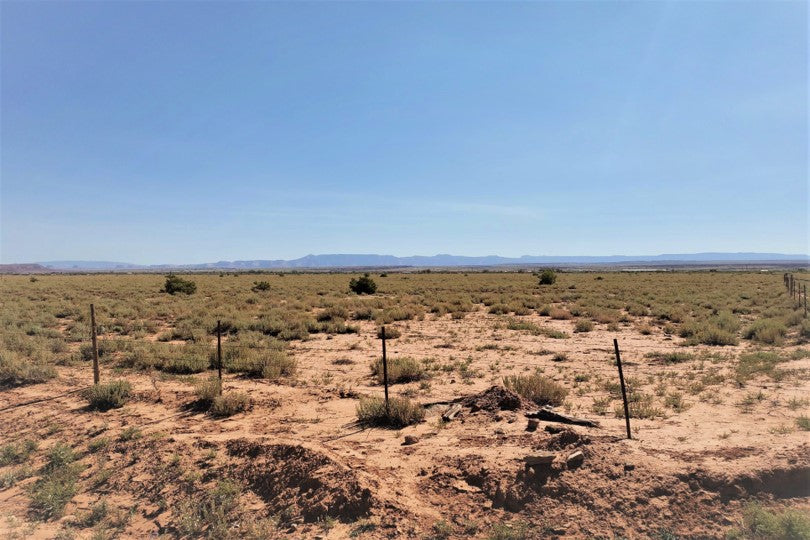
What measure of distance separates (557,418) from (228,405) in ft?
20.0

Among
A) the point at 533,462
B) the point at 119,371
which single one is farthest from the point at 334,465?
the point at 119,371

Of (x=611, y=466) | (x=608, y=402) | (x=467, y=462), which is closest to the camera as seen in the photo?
(x=611, y=466)

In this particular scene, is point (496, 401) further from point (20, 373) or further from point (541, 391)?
point (20, 373)

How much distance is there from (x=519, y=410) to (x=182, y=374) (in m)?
8.84

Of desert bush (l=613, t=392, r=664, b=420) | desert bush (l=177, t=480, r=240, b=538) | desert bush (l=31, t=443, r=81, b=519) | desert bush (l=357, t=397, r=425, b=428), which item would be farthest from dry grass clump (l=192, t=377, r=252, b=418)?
desert bush (l=613, t=392, r=664, b=420)

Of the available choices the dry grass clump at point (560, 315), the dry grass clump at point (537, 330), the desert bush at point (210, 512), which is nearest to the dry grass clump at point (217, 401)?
the desert bush at point (210, 512)

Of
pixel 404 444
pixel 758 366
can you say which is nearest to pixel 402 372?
pixel 404 444

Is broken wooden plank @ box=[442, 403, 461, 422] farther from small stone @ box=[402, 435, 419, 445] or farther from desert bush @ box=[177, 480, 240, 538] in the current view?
desert bush @ box=[177, 480, 240, 538]

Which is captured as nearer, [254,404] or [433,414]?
[433,414]

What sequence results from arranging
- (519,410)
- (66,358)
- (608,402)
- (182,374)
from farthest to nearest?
1. (66,358)
2. (182,374)
3. (608,402)
4. (519,410)

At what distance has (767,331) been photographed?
1534 cm

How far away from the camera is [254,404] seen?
9258 mm

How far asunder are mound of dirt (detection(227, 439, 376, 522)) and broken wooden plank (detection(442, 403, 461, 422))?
101 inches

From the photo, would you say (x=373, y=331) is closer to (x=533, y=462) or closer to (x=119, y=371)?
(x=119, y=371)
